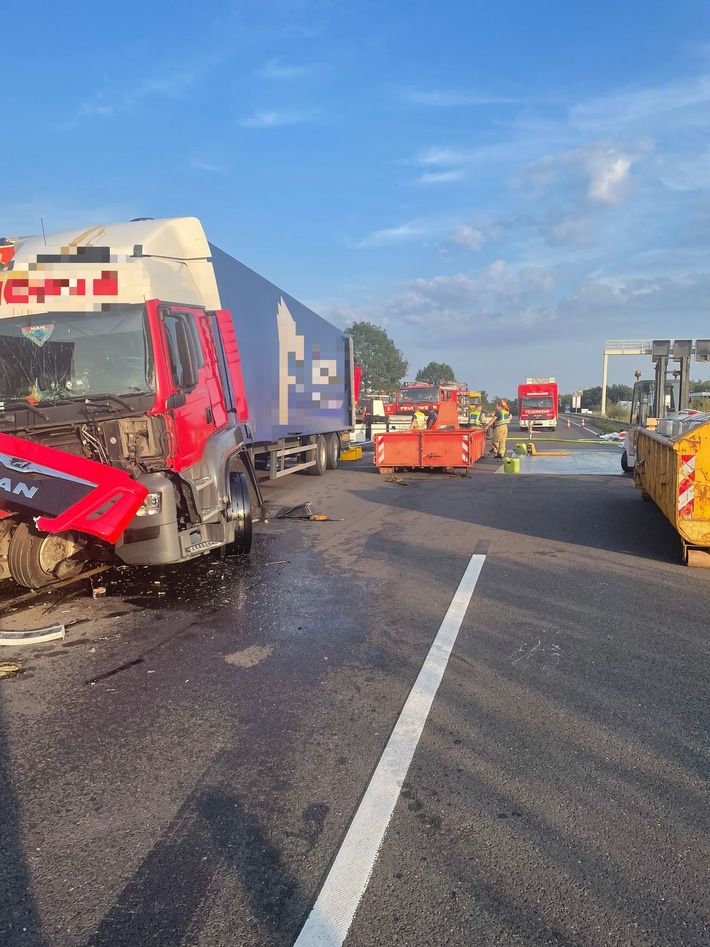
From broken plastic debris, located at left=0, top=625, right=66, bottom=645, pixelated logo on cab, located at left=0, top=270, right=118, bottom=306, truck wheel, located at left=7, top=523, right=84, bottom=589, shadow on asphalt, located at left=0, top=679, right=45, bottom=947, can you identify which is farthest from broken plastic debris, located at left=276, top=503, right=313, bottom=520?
shadow on asphalt, located at left=0, top=679, right=45, bottom=947

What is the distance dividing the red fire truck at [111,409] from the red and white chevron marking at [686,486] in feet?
15.2

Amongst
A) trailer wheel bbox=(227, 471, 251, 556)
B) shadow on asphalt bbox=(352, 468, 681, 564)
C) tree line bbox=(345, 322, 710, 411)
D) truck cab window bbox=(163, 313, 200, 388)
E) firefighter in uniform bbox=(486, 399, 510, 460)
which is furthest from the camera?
tree line bbox=(345, 322, 710, 411)

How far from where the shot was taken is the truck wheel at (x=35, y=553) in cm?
606

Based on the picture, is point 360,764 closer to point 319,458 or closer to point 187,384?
point 187,384

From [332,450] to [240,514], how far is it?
424 inches

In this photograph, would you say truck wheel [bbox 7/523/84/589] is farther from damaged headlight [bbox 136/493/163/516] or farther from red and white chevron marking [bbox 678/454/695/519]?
red and white chevron marking [bbox 678/454/695/519]

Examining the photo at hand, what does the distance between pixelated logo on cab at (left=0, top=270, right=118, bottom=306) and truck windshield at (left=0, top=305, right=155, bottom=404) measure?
0.66ft

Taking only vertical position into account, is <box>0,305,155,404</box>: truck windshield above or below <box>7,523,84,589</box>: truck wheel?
above

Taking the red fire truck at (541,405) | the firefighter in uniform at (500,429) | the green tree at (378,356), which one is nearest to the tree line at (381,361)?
the green tree at (378,356)

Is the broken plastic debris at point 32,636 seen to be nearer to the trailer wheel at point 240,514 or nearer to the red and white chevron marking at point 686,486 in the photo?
the trailer wheel at point 240,514

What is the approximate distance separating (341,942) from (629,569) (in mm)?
5939

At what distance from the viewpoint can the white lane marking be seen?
93.6 inches

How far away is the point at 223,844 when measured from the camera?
2.83 metres

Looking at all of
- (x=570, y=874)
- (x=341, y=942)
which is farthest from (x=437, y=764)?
(x=341, y=942)
